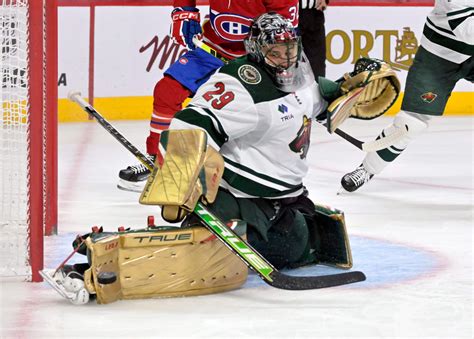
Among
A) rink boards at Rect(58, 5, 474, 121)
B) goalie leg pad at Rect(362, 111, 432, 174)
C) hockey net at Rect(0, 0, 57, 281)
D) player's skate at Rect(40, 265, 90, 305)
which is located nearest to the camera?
player's skate at Rect(40, 265, 90, 305)

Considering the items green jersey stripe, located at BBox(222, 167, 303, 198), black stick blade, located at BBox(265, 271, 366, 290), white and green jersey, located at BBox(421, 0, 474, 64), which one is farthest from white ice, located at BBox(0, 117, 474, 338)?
white and green jersey, located at BBox(421, 0, 474, 64)

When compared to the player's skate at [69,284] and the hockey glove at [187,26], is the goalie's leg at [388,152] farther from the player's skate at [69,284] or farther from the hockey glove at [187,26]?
the player's skate at [69,284]

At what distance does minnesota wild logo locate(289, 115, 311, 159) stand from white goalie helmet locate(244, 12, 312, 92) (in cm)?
11

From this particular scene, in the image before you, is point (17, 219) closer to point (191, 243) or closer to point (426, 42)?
point (191, 243)

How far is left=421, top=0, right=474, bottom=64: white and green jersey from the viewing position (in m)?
4.60

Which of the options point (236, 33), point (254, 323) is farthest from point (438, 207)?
point (254, 323)

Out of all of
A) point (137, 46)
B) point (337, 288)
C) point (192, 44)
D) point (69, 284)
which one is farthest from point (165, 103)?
point (137, 46)

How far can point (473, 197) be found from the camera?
5035mm

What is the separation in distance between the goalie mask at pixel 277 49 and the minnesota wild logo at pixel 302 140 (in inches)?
4.5

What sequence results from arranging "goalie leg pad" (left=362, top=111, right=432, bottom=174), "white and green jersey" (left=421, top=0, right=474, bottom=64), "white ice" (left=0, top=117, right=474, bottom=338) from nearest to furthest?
"white ice" (left=0, top=117, right=474, bottom=338) < "white and green jersey" (left=421, top=0, right=474, bottom=64) < "goalie leg pad" (left=362, top=111, right=432, bottom=174)

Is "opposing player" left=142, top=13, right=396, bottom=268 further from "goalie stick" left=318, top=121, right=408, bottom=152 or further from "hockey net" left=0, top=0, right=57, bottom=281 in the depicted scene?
"goalie stick" left=318, top=121, right=408, bottom=152

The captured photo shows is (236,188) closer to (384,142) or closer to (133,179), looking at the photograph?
(384,142)

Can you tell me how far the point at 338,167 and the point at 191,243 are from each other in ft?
9.73

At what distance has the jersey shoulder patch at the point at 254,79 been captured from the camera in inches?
125
